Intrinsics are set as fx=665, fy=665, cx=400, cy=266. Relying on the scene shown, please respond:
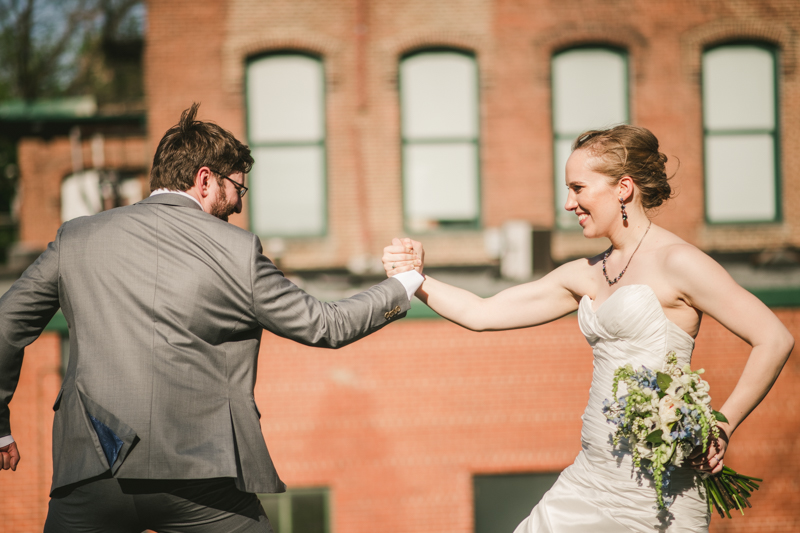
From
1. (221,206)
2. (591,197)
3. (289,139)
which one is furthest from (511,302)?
(289,139)

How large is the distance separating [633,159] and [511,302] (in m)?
0.90

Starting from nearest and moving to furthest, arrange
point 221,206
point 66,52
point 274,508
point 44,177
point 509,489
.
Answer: point 221,206 < point 509,489 < point 274,508 < point 44,177 < point 66,52

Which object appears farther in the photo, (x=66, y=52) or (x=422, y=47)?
(x=66, y=52)

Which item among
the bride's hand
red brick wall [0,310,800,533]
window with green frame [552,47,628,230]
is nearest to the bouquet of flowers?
the bride's hand

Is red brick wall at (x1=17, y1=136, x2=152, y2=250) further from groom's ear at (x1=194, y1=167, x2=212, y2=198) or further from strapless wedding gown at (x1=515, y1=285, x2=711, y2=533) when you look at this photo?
strapless wedding gown at (x1=515, y1=285, x2=711, y2=533)

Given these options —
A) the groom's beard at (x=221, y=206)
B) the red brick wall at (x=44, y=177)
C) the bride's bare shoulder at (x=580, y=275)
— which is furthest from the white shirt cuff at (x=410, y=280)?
the red brick wall at (x=44, y=177)

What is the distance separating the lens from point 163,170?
8.13 feet

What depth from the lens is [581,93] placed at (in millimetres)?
10508

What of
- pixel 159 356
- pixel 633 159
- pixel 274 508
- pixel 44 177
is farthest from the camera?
pixel 44 177

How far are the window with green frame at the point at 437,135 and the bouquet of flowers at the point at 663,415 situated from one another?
8.07 meters

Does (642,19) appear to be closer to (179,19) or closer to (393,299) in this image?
(179,19)

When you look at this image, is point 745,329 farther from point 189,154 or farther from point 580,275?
point 189,154

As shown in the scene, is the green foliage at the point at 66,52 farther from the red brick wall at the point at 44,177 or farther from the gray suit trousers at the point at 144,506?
the gray suit trousers at the point at 144,506

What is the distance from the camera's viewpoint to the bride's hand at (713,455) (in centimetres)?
234
